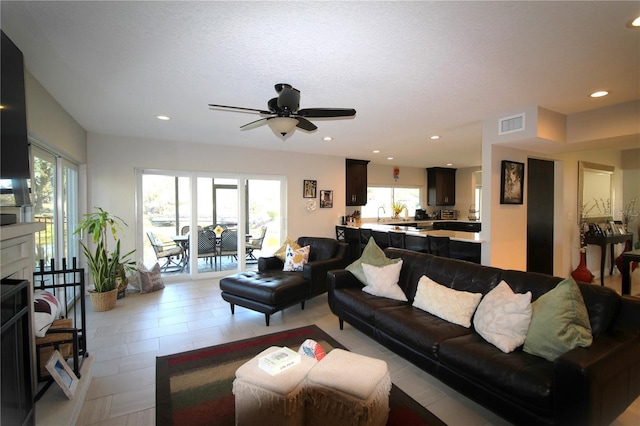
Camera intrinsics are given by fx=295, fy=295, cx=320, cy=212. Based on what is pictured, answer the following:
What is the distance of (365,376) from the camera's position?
1.73m

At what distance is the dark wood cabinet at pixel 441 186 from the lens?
29.4 ft

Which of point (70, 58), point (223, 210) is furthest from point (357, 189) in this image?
point (70, 58)

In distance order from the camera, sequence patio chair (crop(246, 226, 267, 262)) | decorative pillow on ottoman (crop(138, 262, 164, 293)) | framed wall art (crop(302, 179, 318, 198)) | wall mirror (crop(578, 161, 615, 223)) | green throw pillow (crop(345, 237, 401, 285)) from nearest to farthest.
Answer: green throw pillow (crop(345, 237, 401, 285)), decorative pillow on ottoman (crop(138, 262, 164, 293)), wall mirror (crop(578, 161, 615, 223)), patio chair (crop(246, 226, 267, 262)), framed wall art (crop(302, 179, 318, 198))

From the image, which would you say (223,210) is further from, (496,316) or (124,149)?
(496,316)

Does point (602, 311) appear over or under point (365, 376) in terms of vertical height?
over

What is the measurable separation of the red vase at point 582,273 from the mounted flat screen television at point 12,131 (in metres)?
7.03

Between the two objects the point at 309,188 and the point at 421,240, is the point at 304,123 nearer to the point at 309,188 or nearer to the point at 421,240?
the point at 421,240

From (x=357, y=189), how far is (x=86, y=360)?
5927 millimetres

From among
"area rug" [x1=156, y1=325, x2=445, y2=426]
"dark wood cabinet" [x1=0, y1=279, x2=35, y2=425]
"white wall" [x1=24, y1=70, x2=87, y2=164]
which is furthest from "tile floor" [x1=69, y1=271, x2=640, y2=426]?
"white wall" [x1=24, y1=70, x2=87, y2=164]

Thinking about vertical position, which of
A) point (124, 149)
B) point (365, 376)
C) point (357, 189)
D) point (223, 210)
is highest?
point (124, 149)

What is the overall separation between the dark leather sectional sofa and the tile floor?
0.21 m

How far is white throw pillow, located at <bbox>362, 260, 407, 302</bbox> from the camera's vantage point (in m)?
3.06

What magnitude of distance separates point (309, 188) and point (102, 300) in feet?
13.3

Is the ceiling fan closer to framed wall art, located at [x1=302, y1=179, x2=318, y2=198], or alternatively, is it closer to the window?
framed wall art, located at [x1=302, y1=179, x2=318, y2=198]
